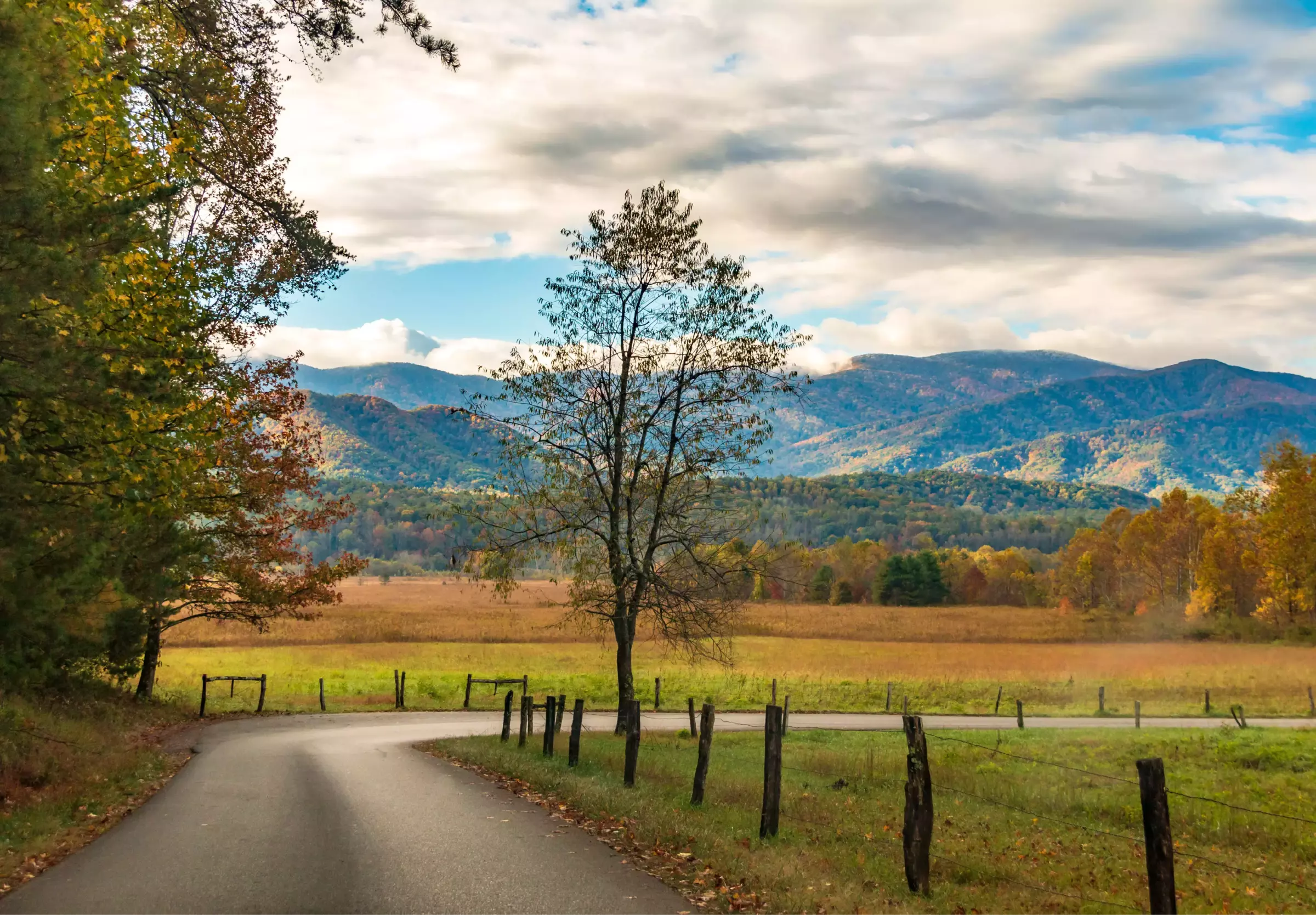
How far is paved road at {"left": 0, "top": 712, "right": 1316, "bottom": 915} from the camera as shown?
8875mm

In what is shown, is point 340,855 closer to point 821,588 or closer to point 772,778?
point 772,778

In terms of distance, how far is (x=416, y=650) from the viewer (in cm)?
6594

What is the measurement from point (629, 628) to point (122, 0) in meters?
17.2

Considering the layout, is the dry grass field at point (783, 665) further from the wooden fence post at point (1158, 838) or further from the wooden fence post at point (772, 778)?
the wooden fence post at point (1158, 838)

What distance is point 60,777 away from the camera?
1523 cm

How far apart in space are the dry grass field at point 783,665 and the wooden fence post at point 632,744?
6.08 m

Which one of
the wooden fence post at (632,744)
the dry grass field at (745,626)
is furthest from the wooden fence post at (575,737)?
the dry grass field at (745,626)

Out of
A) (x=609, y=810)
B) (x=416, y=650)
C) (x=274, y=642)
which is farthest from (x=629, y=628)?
(x=274, y=642)

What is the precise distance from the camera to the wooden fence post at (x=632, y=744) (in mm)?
15680

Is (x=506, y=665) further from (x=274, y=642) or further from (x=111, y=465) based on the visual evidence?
(x=111, y=465)

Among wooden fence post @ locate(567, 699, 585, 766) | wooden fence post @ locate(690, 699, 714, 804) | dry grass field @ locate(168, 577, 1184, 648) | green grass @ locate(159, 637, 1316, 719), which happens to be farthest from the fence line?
dry grass field @ locate(168, 577, 1184, 648)

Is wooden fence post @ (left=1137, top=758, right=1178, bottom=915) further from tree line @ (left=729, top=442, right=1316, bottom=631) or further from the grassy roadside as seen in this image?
tree line @ (left=729, top=442, right=1316, bottom=631)

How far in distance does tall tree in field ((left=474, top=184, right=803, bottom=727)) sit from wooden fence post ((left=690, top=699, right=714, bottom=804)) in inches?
367

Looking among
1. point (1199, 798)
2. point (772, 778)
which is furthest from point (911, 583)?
point (1199, 798)
